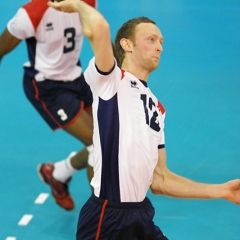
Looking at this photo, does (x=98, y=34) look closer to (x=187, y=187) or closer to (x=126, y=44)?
(x=126, y=44)

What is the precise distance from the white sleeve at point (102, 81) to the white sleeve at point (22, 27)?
74.5 inches

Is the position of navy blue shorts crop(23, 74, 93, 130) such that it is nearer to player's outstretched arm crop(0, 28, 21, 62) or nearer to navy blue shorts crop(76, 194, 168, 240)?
player's outstretched arm crop(0, 28, 21, 62)

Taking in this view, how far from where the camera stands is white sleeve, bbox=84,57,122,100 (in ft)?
9.05

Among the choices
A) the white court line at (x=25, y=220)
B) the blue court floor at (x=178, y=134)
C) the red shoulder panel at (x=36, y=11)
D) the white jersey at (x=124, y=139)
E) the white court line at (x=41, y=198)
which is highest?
the red shoulder panel at (x=36, y=11)

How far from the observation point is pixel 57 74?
15.8 ft

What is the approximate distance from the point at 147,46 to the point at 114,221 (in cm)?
93

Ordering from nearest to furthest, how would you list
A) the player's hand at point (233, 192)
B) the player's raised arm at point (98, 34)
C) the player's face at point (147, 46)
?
the player's raised arm at point (98, 34)
the player's hand at point (233, 192)
the player's face at point (147, 46)

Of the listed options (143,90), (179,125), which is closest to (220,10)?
(179,125)

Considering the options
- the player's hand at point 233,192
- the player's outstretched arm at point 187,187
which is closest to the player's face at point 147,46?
the player's outstretched arm at point 187,187

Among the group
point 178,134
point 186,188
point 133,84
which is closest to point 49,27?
point 133,84

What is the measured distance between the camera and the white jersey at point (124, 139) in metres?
2.94

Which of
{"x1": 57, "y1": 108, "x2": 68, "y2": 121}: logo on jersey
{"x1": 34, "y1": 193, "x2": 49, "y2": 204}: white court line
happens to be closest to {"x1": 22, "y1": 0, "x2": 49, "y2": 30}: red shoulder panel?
{"x1": 57, "y1": 108, "x2": 68, "y2": 121}: logo on jersey

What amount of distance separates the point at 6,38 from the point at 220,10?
19.8ft

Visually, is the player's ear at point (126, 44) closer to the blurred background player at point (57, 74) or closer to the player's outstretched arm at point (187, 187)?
the player's outstretched arm at point (187, 187)
